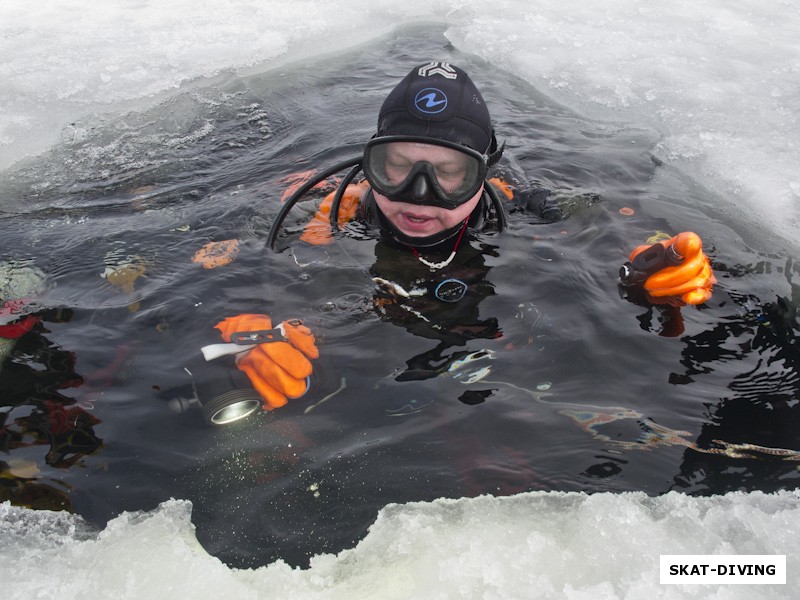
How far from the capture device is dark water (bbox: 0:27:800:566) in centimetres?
224

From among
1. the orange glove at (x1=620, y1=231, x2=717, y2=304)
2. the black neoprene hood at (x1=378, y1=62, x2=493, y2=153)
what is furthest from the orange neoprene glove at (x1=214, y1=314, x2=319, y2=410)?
the orange glove at (x1=620, y1=231, x2=717, y2=304)

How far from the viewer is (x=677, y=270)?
2.73 metres

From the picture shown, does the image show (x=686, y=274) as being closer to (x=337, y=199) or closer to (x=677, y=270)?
(x=677, y=270)

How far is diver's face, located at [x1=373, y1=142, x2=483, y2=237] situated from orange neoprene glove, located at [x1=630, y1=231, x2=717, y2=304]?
983mm

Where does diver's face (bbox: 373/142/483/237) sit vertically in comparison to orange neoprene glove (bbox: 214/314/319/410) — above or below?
above

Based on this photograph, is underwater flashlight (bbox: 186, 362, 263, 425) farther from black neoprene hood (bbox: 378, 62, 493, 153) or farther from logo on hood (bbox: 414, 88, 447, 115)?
logo on hood (bbox: 414, 88, 447, 115)

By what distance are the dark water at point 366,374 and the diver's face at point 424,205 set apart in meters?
0.30

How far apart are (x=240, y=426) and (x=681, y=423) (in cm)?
181

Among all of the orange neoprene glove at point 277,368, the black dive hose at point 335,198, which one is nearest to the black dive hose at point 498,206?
the black dive hose at point 335,198

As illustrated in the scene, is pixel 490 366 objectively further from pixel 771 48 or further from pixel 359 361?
pixel 771 48

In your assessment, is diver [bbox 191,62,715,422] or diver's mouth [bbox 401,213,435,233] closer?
diver [bbox 191,62,715,422]

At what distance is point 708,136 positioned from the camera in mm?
4793

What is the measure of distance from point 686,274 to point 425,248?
134 cm

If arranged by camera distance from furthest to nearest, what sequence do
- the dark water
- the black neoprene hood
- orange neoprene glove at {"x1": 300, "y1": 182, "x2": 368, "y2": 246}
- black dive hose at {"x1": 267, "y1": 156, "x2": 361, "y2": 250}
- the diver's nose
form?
orange neoprene glove at {"x1": 300, "y1": 182, "x2": 368, "y2": 246}, black dive hose at {"x1": 267, "y1": 156, "x2": 361, "y2": 250}, the black neoprene hood, the diver's nose, the dark water
